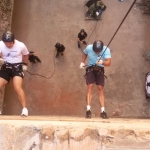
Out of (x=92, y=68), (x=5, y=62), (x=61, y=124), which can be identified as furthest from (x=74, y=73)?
(x=61, y=124)

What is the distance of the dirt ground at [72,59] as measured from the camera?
22.1ft

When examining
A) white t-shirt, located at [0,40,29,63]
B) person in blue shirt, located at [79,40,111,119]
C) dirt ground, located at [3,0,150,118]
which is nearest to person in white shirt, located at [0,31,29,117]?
white t-shirt, located at [0,40,29,63]

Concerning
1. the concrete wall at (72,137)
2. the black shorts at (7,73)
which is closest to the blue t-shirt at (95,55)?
the black shorts at (7,73)

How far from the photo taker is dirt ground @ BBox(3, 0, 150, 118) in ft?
22.1

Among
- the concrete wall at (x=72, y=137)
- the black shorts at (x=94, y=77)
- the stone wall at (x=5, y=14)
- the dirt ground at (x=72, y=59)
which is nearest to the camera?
the concrete wall at (x=72, y=137)

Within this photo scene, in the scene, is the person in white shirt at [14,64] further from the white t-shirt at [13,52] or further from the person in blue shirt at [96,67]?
the person in blue shirt at [96,67]

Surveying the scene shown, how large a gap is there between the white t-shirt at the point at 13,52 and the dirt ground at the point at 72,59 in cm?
234

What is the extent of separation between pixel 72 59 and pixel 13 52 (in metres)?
2.75

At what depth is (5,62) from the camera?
4.48m

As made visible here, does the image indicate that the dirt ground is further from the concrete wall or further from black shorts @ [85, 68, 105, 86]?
the concrete wall

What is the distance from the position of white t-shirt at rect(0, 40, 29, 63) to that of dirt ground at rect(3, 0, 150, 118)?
7.68ft

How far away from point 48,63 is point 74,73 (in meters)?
0.70

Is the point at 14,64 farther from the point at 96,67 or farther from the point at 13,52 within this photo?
the point at 96,67

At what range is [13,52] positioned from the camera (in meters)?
4.39
